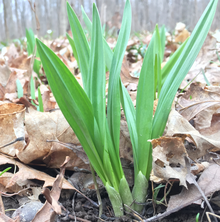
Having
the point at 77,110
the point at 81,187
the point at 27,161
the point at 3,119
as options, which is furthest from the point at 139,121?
the point at 3,119

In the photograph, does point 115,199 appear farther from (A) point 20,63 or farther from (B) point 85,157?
(A) point 20,63

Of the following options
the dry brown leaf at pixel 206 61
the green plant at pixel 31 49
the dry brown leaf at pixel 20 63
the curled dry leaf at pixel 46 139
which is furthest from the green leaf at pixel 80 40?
the dry brown leaf at pixel 20 63

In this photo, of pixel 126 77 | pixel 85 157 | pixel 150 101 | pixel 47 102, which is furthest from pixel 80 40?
pixel 126 77

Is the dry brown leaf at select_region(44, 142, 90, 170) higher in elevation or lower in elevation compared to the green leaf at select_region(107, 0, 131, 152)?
lower

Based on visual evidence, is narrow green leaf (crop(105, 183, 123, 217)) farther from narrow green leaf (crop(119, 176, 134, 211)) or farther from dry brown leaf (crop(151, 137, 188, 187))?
dry brown leaf (crop(151, 137, 188, 187))

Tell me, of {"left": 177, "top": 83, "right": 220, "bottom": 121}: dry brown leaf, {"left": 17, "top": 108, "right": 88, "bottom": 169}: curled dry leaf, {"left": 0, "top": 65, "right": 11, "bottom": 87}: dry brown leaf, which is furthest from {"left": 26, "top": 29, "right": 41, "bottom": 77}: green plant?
{"left": 177, "top": 83, "right": 220, "bottom": 121}: dry brown leaf

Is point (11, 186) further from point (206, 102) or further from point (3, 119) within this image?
point (206, 102)

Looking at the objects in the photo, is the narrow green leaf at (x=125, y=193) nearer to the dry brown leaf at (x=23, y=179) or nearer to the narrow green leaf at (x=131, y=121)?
the narrow green leaf at (x=131, y=121)
